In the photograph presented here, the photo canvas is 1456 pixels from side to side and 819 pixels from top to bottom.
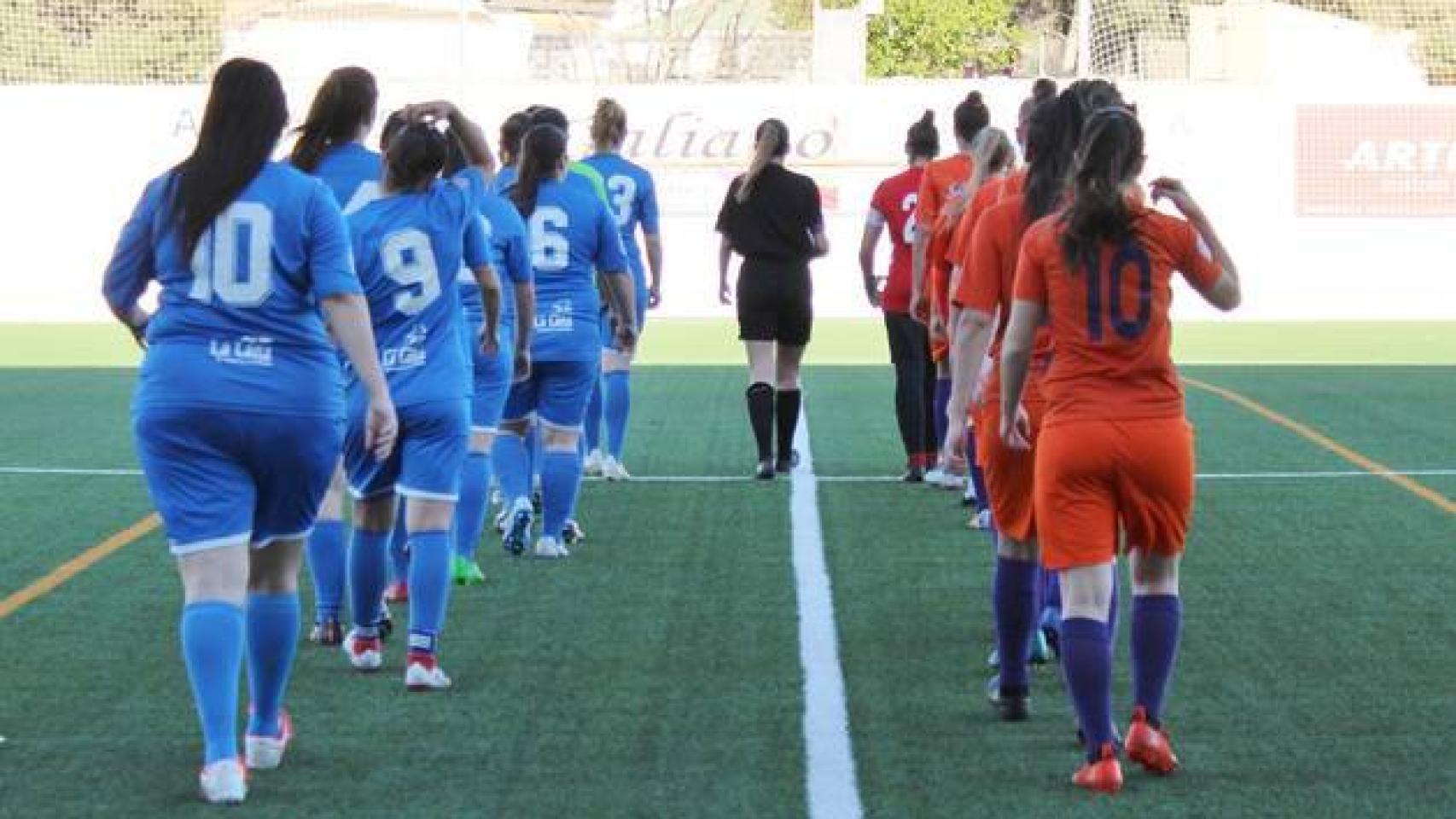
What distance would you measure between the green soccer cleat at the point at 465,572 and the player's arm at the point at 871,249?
411 centimetres

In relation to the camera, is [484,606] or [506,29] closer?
[484,606]

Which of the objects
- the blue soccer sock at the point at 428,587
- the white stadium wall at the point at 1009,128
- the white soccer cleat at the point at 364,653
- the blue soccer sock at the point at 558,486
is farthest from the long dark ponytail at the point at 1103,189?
the white stadium wall at the point at 1009,128

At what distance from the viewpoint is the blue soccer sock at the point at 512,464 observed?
11.7m

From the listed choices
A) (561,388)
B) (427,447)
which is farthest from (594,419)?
(427,447)

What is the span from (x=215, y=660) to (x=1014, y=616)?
2486mm

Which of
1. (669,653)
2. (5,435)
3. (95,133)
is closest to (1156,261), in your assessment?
(669,653)

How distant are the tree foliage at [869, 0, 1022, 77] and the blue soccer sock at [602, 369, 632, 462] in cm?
3670

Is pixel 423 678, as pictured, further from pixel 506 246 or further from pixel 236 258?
pixel 236 258

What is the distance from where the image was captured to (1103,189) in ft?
22.6

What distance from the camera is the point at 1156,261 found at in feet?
22.8

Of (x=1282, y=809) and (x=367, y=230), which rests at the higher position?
(x=367, y=230)

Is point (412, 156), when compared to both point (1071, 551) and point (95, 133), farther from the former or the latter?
point (95, 133)

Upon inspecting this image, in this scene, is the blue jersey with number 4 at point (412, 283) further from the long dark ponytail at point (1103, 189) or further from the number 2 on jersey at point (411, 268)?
the long dark ponytail at point (1103, 189)

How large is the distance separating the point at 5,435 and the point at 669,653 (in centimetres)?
920
